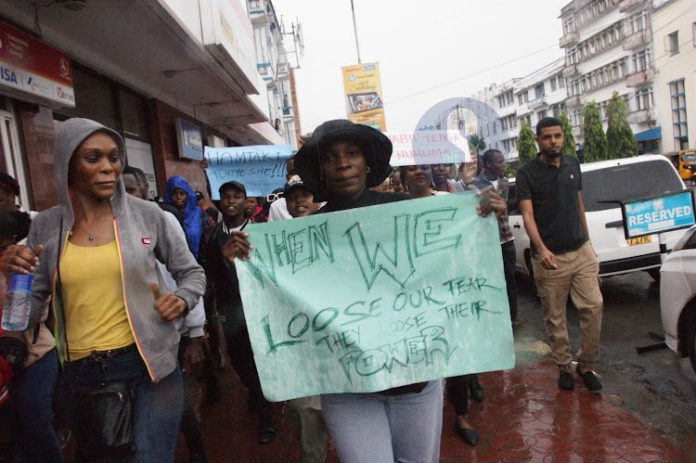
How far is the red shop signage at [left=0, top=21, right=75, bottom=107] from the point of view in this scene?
15.8 feet

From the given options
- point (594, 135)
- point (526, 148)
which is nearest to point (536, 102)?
point (594, 135)

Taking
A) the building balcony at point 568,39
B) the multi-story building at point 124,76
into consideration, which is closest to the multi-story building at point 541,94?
the building balcony at point 568,39

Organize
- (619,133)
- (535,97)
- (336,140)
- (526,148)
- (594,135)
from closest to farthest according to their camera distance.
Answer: (336,140) → (619,133) → (594,135) → (526,148) → (535,97)

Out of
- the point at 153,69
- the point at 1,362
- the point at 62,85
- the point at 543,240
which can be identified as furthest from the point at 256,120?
the point at 1,362

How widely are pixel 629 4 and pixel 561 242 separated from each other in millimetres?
53981

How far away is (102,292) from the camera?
211cm

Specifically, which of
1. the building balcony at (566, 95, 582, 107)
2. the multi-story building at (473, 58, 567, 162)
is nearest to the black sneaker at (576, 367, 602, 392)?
the multi-story building at (473, 58, 567, 162)

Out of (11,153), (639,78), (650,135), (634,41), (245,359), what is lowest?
(245,359)

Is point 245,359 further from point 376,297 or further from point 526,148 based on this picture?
point 526,148

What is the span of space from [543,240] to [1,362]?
364 cm

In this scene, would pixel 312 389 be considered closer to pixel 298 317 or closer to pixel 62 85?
pixel 298 317

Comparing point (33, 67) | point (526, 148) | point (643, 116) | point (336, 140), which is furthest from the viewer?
point (526, 148)

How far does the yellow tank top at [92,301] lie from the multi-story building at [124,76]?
3.41 meters

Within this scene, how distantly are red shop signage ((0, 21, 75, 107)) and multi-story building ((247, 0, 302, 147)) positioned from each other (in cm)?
916
